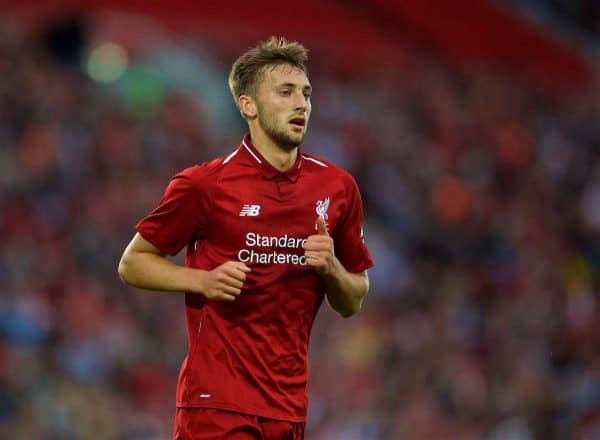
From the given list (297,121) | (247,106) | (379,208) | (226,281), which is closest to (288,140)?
(297,121)

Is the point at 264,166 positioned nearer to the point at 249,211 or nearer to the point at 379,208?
the point at 249,211

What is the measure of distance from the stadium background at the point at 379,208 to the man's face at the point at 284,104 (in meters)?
5.23

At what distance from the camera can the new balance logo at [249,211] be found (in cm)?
481

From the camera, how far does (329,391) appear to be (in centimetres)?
1105

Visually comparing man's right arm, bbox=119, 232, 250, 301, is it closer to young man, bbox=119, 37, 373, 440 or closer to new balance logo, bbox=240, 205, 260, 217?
young man, bbox=119, 37, 373, 440

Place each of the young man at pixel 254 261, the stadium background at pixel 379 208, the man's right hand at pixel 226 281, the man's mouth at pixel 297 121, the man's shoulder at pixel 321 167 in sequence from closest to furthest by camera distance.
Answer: the man's right hand at pixel 226 281, the young man at pixel 254 261, the man's mouth at pixel 297 121, the man's shoulder at pixel 321 167, the stadium background at pixel 379 208

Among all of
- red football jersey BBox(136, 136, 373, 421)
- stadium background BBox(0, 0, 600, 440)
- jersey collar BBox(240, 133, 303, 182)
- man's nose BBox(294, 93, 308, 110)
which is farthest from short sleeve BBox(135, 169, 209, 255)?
stadium background BBox(0, 0, 600, 440)

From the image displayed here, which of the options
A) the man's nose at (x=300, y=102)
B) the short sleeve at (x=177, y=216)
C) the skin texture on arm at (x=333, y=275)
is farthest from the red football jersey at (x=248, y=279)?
the man's nose at (x=300, y=102)

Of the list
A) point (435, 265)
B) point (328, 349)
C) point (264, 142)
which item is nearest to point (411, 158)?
point (435, 265)

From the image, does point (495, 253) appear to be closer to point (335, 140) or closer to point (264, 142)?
point (335, 140)

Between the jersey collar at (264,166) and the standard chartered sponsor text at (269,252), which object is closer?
the standard chartered sponsor text at (269,252)

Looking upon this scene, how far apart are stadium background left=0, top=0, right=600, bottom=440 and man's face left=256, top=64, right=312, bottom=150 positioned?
17.1 feet

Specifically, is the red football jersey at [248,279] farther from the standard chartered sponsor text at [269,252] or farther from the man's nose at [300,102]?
the man's nose at [300,102]

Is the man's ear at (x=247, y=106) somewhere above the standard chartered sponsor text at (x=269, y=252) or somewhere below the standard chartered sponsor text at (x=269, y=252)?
above
